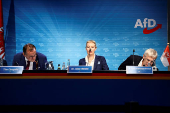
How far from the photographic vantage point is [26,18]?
4.61 m

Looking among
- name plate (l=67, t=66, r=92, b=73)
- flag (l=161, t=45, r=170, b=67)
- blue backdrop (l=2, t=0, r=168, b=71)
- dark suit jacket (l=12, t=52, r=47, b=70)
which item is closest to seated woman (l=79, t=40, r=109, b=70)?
dark suit jacket (l=12, t=52, r=47, b=70)

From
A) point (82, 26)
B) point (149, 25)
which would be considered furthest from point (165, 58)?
point (82, 26)

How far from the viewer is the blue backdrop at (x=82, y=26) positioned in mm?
4578
